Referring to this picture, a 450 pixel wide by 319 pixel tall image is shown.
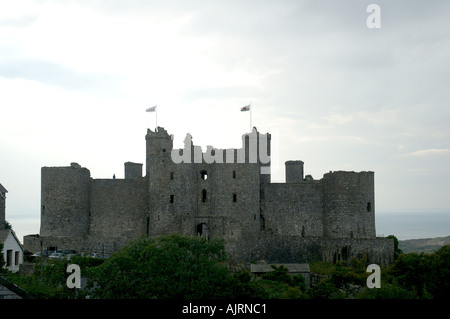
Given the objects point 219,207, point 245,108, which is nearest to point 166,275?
point 219,207

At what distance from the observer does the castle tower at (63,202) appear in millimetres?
53781

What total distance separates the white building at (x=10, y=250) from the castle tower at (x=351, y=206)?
25.0m

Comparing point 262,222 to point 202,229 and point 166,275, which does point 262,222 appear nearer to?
point 202,229

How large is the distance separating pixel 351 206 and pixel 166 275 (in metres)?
25.5

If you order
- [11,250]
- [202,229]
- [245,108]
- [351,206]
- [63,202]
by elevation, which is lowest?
[11,250]

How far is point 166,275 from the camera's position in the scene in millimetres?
32406

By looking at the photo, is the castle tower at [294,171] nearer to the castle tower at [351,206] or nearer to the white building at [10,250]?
the castle tower at [351,206]

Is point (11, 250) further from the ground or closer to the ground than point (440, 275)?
further from the ground

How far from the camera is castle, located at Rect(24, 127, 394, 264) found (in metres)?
51.1

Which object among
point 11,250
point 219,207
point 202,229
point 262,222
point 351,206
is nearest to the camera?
point 11,250

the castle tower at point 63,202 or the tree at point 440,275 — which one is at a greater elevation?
the castle tower at point 63,202

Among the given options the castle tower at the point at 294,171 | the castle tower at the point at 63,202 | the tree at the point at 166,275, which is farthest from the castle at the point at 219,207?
the tree at the point at 166,275
